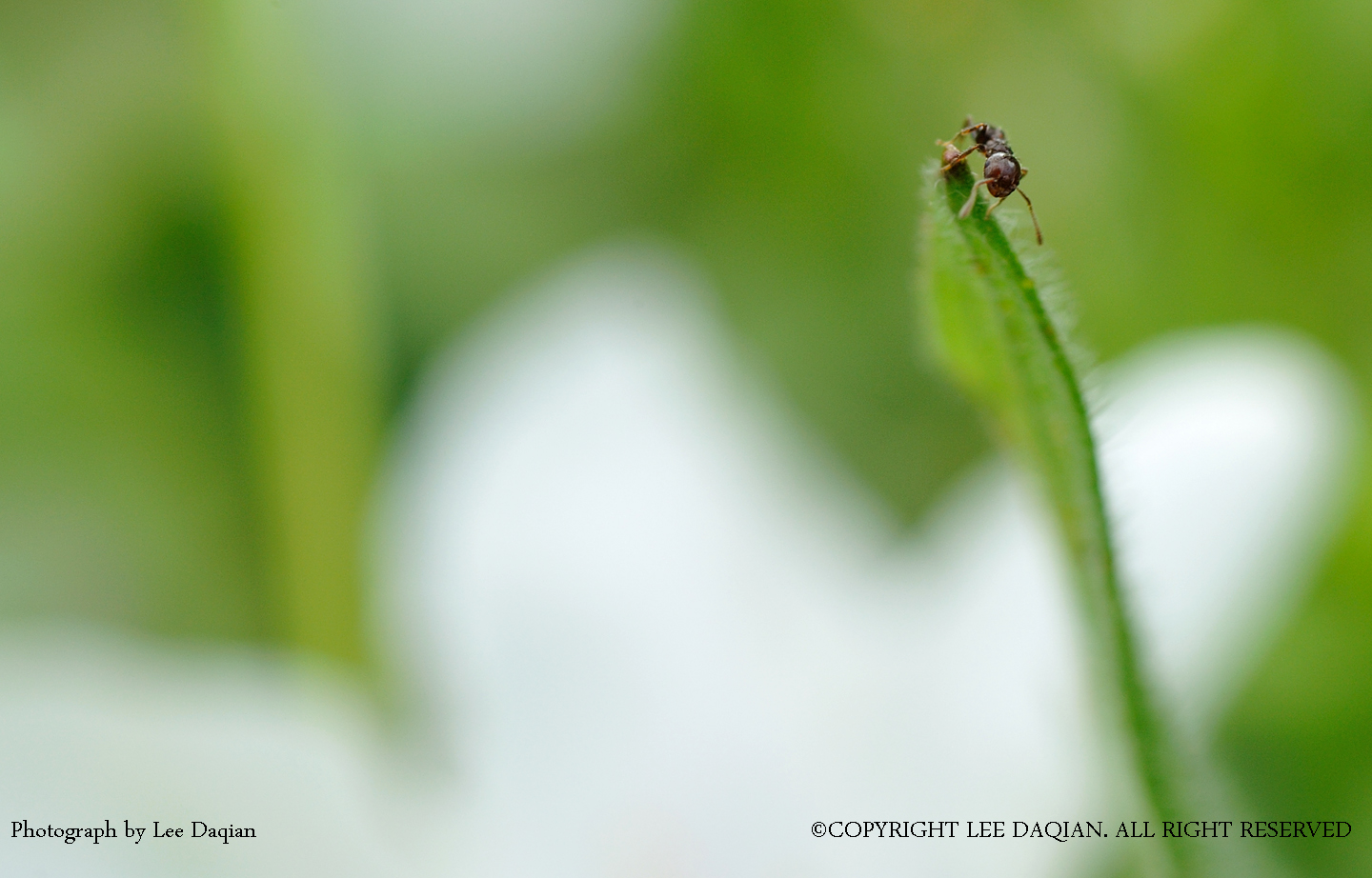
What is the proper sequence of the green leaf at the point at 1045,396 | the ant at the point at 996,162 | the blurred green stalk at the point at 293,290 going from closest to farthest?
the green leaf at the point at 1045,396, the ant at the point at 996,162, the blurred green stalk at the point at 293,290

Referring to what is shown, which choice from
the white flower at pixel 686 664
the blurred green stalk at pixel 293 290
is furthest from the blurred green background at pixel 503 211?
the white flower at pixel 686 664

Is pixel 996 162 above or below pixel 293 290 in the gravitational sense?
below

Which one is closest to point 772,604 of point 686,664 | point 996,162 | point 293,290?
point 686,664

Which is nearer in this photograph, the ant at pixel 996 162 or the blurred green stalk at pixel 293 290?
the ant at pixel 996 162

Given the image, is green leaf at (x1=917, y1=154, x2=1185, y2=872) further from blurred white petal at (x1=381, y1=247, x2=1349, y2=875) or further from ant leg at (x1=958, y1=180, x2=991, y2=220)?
blurred white petal at (x1=381, y1=247, x2=1349, y2=875)

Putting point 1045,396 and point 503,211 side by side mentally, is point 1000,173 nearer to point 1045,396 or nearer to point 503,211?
point 1045,396

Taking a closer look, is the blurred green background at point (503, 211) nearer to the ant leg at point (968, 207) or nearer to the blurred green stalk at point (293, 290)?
the blurred green stalk at point (293, 290)

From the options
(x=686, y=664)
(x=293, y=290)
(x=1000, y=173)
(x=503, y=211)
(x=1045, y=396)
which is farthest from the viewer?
(x=503, y=211)
